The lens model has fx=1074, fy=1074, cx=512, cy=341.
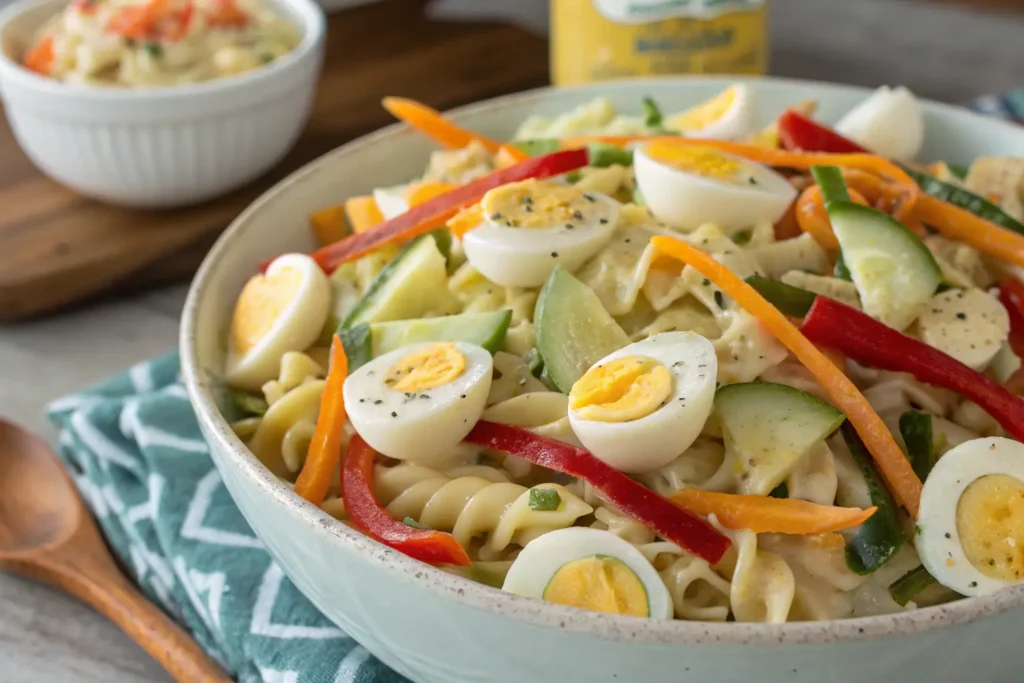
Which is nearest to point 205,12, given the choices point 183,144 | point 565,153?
point 183,144

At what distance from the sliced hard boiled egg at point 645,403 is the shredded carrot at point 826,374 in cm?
14

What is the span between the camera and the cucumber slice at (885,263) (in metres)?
2.05

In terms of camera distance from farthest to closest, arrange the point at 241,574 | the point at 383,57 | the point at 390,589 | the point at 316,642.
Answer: the point at 383,57 < the point at 241,574 < the point at 316,642 < the point at 390,589

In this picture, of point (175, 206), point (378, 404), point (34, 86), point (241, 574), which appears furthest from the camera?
point (175, 206)

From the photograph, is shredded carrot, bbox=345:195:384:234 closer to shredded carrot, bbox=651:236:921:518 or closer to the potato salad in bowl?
the potato salad in bowl

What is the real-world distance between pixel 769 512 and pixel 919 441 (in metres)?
0.37

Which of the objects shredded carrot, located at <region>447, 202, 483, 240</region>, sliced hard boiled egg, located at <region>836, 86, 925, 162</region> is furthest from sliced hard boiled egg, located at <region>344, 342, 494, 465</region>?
sliced hard boiled egg, located at <region>836, 86, 925, 162</region>

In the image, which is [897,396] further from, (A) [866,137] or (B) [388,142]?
(B) [388,142]

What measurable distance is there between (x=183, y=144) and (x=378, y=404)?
72.0 inches

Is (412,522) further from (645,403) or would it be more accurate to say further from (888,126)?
(888,126)

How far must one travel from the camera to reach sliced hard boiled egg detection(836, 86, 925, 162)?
9.16 feet

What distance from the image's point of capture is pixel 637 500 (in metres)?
1.76

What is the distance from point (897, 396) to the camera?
6.57 feet

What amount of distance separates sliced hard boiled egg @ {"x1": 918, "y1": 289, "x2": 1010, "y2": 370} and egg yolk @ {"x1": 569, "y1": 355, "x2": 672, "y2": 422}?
59 centimetres
